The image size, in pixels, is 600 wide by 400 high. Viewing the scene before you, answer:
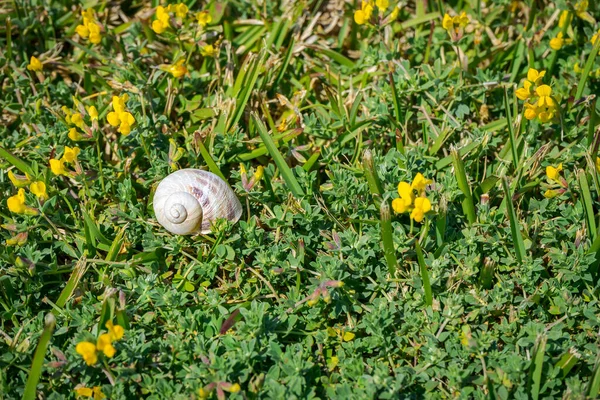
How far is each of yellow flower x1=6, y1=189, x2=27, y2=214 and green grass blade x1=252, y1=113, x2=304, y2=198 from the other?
1345mm

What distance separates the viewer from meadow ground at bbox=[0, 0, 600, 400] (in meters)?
3.17

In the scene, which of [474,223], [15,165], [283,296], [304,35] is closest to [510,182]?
[474,223]

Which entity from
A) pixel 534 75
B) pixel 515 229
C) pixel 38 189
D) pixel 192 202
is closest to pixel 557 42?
pixel 534 75

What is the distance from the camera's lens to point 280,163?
3.82 metres

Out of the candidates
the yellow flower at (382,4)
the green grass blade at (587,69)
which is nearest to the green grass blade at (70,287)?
the yellow flower at (382,4)

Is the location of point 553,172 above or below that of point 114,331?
above

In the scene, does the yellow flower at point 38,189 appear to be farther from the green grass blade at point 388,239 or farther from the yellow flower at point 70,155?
the green grass blade at point 388,239

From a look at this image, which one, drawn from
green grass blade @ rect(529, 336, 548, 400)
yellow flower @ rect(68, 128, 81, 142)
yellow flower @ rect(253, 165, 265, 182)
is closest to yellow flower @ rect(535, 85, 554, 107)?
green grass blade @ rect(529, 336, 548, 400)

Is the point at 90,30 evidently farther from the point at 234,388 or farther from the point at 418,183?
the point at 234,388

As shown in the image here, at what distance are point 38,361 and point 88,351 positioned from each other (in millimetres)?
302

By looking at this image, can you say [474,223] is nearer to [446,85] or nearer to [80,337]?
[446,85]

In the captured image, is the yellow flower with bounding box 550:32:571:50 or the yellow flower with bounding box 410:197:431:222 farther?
the yellow flower with bounding box 550:32:571:50

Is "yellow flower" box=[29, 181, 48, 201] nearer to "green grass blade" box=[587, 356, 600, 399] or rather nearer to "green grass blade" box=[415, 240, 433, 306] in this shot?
"green grass blade" box=[415, 240, 433, 306]

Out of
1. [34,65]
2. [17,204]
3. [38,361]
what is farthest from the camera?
[34,65]
